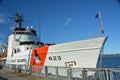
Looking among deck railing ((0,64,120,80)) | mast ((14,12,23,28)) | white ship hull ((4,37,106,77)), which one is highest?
mast ((14,12,23,28))

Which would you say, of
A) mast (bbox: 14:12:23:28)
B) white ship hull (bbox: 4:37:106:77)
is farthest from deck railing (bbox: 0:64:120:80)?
mast (bbox: 14:12:23:28)

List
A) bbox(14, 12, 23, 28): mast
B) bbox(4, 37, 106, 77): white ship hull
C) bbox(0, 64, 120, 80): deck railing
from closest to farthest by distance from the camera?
bbox(0, 64, 120, 80): deck railing
bbox(4, 37, 106, 77): white ship hull
bbox(14, 12, 23, 28): mast

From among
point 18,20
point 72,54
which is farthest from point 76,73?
point 18,20

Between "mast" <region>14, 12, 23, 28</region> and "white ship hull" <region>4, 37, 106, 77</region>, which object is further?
"mast" <region>14, 12, 23, 28</region>

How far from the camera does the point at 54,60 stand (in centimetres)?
1733

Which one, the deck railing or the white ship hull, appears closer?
the deck railing

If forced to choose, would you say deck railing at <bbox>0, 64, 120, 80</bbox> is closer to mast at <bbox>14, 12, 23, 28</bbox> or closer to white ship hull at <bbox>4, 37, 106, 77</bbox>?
white ship hull at <bbox>4, 37, 106, 77</bbox>

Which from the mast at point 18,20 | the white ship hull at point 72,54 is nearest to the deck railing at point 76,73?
the white ship hull at point 72,54

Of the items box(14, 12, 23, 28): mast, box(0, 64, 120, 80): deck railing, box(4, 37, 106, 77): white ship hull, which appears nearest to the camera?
box(0, 64, 120, 80): deck railing

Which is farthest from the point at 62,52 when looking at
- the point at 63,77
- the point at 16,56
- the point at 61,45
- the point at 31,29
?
the point at 31,29

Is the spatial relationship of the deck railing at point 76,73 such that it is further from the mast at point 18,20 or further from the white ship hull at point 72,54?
the mast at point 18,20

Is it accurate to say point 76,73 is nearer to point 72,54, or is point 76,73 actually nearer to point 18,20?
point 72,54

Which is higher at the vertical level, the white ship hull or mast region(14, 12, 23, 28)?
mast region(14, 12, 23, 28)

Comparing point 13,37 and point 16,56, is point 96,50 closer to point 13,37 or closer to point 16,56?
point 16,56
